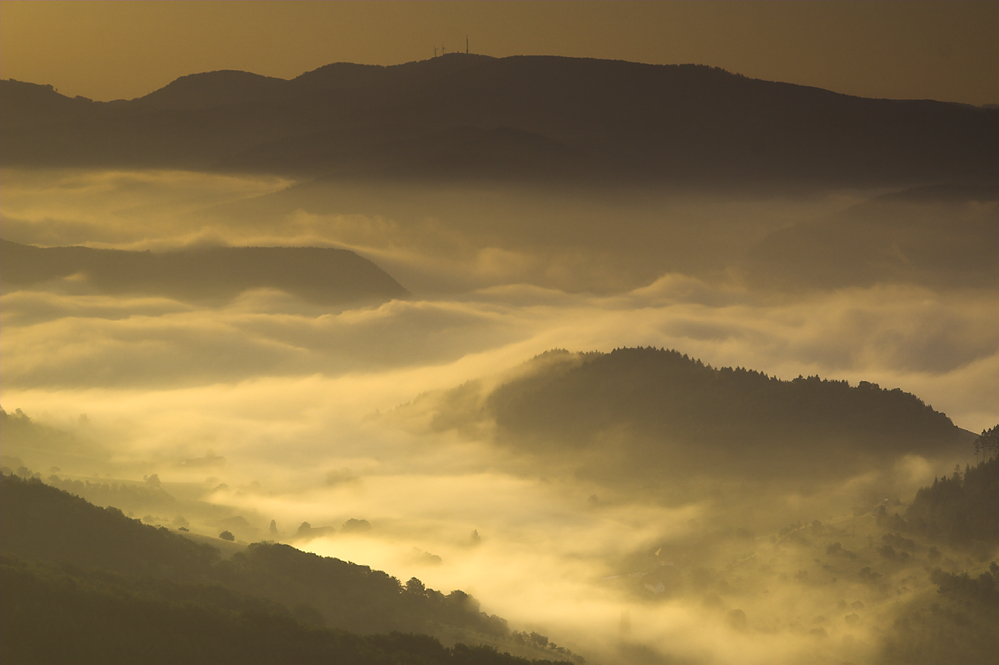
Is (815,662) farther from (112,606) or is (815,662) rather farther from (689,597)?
(112,606)

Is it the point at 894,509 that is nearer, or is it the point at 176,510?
the point at 176,510

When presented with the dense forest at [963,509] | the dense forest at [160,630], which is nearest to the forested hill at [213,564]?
the dense forest at [160,630]

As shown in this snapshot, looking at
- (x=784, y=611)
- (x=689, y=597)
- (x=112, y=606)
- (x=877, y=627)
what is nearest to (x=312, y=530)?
(x=689, y=597)

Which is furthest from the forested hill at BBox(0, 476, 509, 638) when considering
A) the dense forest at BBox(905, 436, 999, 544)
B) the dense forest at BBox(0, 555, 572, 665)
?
the dense forest at BBox(905, 436, 999, 544)

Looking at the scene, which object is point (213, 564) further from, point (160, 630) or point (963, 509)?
point (963, 509)

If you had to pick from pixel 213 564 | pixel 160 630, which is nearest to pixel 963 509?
pixel 213 564

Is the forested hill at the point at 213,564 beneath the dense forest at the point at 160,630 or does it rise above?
above

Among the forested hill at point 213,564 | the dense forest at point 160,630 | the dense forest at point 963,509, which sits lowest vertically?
the dense forest at point 160,630

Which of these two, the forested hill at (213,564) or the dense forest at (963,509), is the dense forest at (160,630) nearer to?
the forested hill at (213,564)
